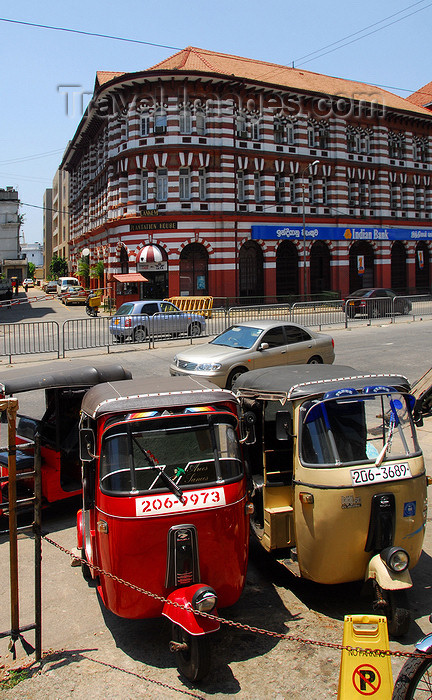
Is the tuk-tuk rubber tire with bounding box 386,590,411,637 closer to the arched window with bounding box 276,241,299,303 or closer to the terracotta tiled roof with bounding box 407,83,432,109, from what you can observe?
the arched window with bounding box 276,241,299,303

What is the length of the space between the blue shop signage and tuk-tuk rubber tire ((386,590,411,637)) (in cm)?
3627

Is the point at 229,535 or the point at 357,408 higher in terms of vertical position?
the point at 357,408

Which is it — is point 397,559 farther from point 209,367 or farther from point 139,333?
point 139,333

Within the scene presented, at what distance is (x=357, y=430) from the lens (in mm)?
5621

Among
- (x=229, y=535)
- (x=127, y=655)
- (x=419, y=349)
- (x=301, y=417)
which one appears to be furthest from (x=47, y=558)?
(x=419, y=349)

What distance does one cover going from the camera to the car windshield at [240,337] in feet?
46.7

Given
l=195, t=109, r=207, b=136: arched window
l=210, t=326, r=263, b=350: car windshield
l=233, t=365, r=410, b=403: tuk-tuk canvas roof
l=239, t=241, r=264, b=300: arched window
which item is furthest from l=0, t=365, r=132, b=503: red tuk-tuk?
l=195, t=109, r=207, b=136: arched window

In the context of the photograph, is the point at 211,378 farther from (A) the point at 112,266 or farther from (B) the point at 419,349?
(A) the point at 112,266

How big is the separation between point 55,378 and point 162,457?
3.11 meters

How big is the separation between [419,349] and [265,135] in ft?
80.8

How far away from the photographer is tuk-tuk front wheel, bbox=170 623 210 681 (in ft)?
14.2

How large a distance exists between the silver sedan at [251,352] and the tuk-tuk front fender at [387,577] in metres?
8.27

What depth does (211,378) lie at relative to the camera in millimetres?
13359

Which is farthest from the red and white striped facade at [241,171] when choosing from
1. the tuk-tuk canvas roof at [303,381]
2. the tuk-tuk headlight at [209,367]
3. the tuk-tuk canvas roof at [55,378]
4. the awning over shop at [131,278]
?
the tuk-tuk canvas roof at [303,381]
